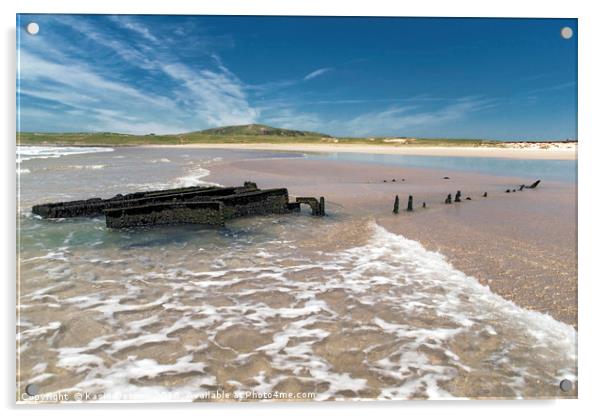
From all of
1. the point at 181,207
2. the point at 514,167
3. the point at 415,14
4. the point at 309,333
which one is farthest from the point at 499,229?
Answer: the point at 514,167

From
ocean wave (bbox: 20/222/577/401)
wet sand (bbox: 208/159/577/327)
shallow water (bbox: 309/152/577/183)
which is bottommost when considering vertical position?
ocean wave (bbox: 20/222/577/401)

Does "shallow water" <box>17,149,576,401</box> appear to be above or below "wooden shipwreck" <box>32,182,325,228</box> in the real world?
below

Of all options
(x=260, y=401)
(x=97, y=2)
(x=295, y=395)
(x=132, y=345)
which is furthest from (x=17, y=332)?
(x=97, y=2)

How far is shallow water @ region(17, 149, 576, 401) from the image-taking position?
397 centimetres

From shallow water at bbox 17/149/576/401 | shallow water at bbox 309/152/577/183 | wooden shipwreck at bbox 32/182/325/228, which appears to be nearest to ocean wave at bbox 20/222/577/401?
shallow water at bbox 17/149/576/401

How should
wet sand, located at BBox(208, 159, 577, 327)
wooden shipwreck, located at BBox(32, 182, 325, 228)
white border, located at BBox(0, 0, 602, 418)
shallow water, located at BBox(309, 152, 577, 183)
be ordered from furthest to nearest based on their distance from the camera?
1. shallow water, located at BBox(309, 152, 577, 183)
2. wooden shipwreck, located at BBox(32, 182, 325, 228)
3. wet sand, located at BBox(208, 159, 577, 327)
4. white border, located at BBox(0, 0, 602, 418)

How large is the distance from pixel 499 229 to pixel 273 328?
7.92m

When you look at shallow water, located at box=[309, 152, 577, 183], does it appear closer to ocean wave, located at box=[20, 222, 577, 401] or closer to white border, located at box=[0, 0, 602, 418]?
white border, located at box=[0, 0, 602, 418]

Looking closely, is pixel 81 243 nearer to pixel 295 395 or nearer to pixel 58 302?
pixel 58 302

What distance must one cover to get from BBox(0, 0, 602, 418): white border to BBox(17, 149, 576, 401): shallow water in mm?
181

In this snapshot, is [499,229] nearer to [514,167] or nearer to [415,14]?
[415,14]

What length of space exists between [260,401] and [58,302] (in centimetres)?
359

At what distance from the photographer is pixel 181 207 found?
34.2ft

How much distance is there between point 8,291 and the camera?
193 inches
